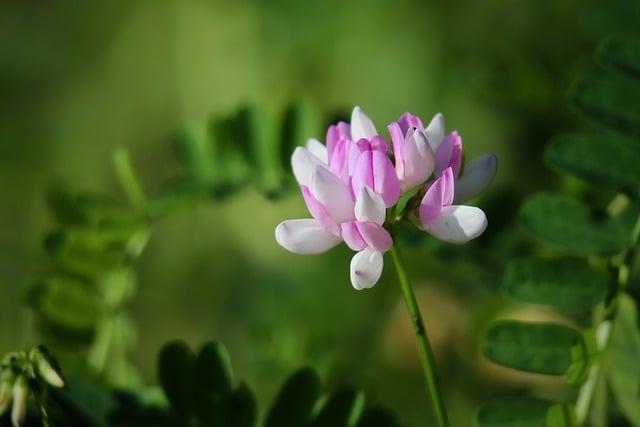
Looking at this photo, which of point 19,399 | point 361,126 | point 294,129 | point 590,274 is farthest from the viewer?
point 294,129

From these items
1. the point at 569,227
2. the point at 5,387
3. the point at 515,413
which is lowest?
the point at 515,413

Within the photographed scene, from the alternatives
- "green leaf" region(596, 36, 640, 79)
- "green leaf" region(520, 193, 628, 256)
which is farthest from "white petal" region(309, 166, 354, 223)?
"green leaf" region(596, 36, 640, 79)

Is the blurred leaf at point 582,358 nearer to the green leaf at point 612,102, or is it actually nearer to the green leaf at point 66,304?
Result: the green leaf at point 612,102

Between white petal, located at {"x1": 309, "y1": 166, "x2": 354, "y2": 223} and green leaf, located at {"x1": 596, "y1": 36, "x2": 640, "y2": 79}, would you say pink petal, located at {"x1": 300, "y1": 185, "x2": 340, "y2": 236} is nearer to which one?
white petal, located at {"x1": 309, "y1": 166, "x2": 354, "y2": 223}

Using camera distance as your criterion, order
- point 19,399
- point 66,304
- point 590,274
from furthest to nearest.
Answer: point 66,304, point 590,274, point 19,399

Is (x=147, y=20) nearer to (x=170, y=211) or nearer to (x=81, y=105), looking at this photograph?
(x=81, y=105)

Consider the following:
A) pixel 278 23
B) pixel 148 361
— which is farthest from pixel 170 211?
pixel 278 23

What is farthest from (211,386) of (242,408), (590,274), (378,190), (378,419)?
(590,274)

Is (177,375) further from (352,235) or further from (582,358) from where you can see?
(582,358)
